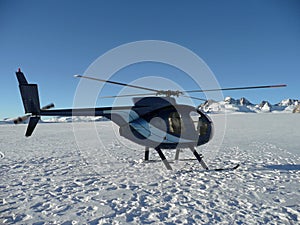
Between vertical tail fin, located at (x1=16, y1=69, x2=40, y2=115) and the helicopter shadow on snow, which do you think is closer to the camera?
the helicopter shadow on snow

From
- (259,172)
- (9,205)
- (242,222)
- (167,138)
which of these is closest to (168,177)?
(167,138)

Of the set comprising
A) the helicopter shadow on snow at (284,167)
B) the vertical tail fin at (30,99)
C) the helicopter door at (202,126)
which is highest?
the vertical tail fin at (30,99)

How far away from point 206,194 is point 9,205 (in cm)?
499

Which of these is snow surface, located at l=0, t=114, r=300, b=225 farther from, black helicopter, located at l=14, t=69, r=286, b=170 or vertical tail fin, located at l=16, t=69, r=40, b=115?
vertical tail fin, located at l=16, t=69, r=40, b=115

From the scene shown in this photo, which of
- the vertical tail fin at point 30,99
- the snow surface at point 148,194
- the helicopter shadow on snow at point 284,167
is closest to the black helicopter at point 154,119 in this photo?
the vertical tail fin at point 30,99

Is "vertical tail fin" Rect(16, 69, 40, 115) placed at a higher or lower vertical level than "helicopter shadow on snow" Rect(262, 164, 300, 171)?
higher

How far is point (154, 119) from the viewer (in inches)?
294

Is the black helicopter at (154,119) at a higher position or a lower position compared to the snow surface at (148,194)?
higher

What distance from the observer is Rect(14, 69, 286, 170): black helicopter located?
24.1 ft

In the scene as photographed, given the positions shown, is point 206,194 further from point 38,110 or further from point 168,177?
point 38,110

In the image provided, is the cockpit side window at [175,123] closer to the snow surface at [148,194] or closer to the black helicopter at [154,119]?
the black helicopter at [154,119]

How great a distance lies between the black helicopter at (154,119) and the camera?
736 cm

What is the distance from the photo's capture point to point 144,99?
Result: 25.7 ft

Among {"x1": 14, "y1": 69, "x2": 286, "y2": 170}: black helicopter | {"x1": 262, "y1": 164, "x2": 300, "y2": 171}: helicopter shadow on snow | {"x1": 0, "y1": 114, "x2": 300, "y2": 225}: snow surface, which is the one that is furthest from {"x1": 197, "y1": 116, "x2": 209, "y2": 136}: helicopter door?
{"x1": 262, "y1": 164, "x2": 300, "y2": 171}: helicopter shadow on snow
